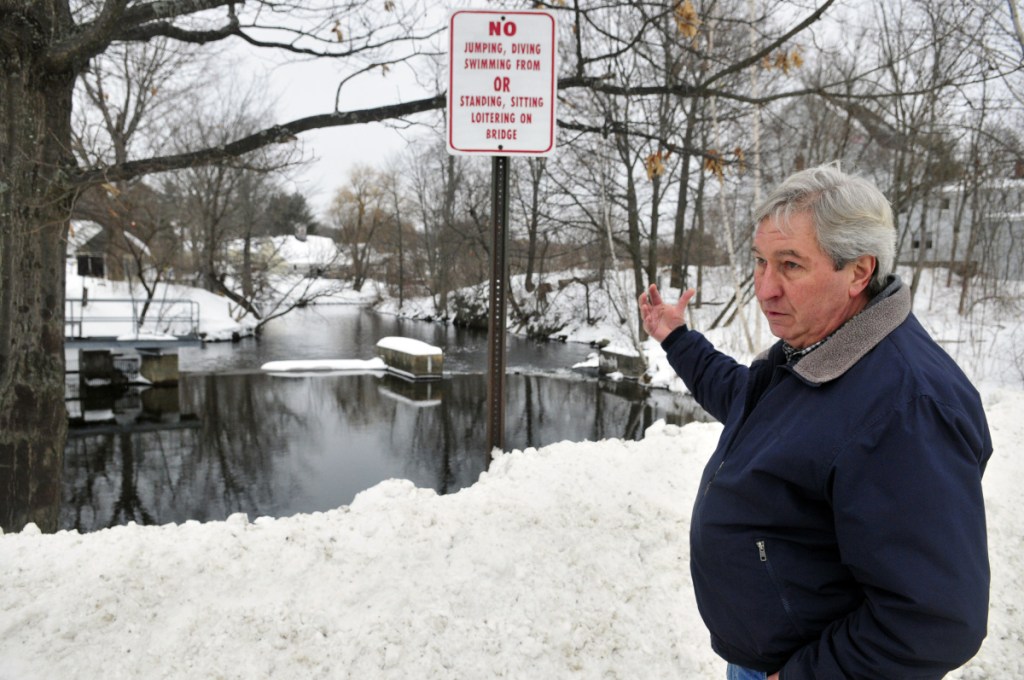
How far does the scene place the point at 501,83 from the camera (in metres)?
3.76

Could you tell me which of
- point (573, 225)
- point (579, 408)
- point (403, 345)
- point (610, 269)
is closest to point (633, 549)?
point (579, 408)

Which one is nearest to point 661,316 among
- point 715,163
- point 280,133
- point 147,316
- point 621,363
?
point 715,163

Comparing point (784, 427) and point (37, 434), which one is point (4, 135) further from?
point (784, 427)

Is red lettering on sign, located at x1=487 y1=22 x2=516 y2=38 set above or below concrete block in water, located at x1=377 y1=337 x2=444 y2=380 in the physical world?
above

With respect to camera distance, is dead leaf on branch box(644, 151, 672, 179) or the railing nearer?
dead leaf on branch box(644, 151, 672, 179)

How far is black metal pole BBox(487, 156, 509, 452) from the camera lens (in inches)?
167

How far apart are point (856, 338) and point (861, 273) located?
0.17m

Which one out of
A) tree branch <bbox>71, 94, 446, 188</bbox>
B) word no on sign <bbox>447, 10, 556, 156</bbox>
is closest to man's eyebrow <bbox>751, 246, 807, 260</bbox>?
word no on sign <bbox>447, 10, 556, 156</bbox>

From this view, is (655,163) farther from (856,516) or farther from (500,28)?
(856,516)

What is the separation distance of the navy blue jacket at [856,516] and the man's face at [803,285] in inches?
2.9

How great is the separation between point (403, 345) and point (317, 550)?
580 inches

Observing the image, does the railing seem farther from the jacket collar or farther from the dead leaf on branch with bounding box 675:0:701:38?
the jacket collar

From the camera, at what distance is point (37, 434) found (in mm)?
4246

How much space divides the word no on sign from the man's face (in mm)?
2534
